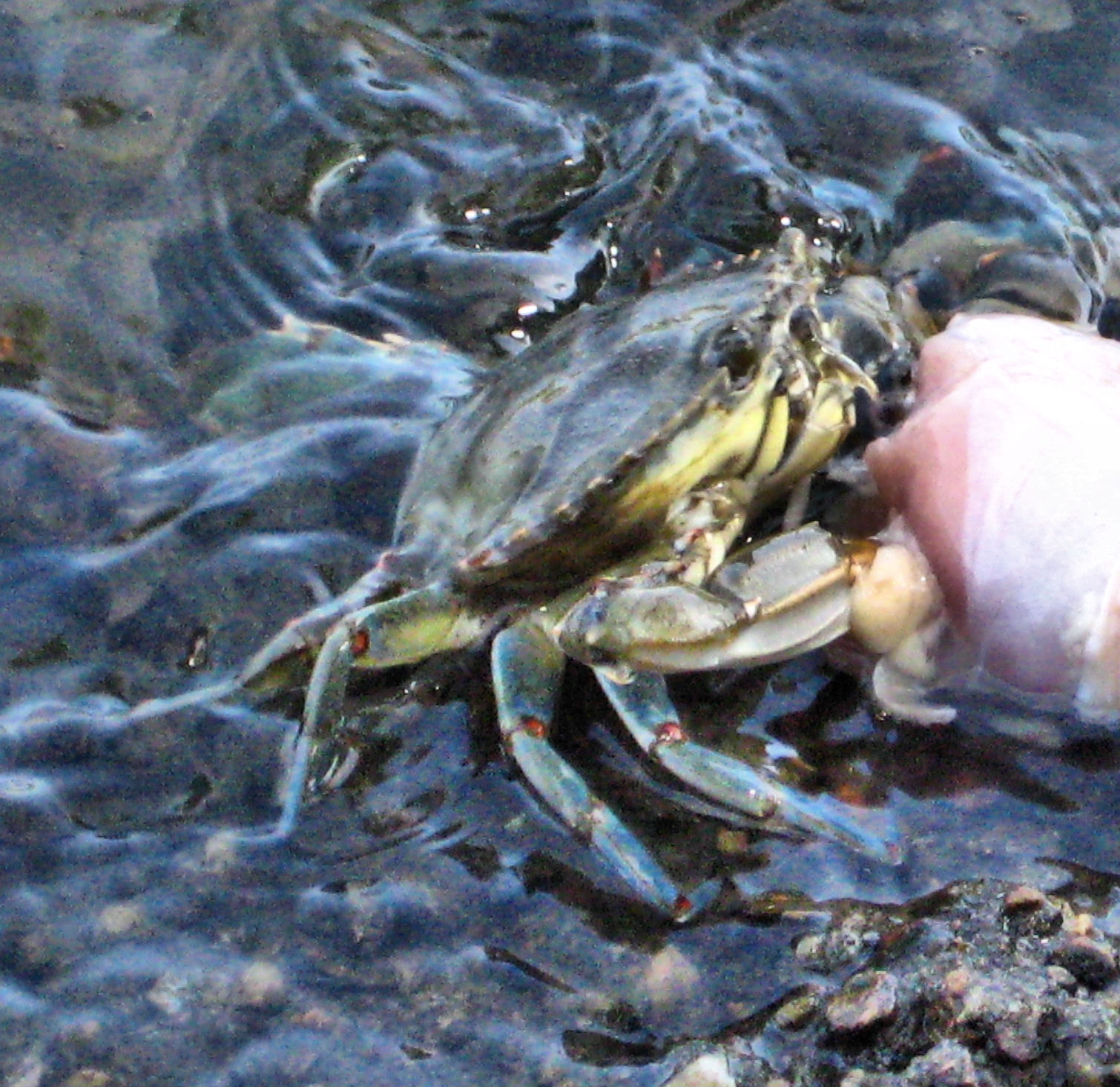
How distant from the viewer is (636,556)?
2.81 meters

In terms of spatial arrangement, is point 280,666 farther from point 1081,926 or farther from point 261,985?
point 1081,926

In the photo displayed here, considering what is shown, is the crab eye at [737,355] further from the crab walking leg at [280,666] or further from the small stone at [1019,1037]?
the small stone at [1019,1037]

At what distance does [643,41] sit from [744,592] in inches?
95.0

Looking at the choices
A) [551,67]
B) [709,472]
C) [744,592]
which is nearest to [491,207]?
[551,67]

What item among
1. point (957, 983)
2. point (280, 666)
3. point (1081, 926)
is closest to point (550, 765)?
point (280, 666)

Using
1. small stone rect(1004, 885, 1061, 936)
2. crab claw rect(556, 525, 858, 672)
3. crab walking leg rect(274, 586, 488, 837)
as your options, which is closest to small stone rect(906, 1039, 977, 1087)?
small stone rect(1004, 885, 1061, 936)

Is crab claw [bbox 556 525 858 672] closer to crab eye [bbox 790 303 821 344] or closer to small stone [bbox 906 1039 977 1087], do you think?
crab eye [bbox 790 303 821 344]

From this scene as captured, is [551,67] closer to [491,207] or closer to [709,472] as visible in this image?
[491,207]

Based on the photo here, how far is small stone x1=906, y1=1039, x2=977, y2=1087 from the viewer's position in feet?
6.65

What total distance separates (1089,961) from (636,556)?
3.52 feet

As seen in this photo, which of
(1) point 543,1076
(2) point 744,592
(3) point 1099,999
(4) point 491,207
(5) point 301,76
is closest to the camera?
(3) point 1099,999

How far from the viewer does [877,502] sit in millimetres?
2984

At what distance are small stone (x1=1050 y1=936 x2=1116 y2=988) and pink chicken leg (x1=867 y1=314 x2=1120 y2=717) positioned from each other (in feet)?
1.85

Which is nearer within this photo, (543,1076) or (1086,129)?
(543,1076)
